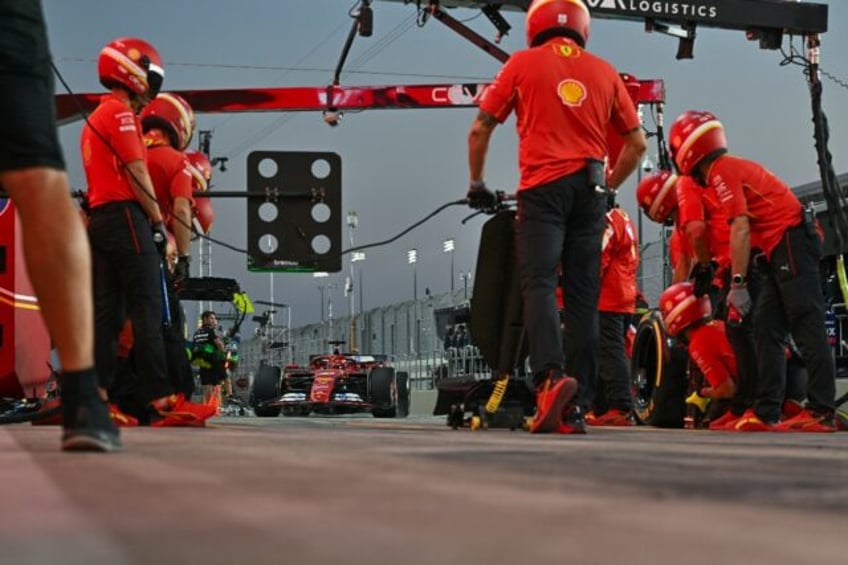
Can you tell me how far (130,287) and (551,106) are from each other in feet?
6.81

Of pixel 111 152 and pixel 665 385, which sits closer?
pixel 111 152

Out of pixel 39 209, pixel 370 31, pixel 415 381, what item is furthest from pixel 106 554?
pixel 415 381

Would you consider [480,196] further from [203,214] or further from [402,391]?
[402,391]

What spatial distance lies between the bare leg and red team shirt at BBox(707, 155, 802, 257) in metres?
4.02

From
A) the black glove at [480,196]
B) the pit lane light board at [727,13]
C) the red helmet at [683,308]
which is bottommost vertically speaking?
the red helmet at [683,308]

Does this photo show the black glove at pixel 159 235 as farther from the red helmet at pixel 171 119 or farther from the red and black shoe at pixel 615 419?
the red and black shoe at pixel 615 419

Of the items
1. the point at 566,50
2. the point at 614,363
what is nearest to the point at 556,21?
the point at 566,50

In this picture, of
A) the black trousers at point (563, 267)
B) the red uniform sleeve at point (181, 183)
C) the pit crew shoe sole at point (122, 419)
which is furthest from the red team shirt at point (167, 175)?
the black trousers at point (563, 267)

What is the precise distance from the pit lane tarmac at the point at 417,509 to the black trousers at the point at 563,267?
240 centimetres

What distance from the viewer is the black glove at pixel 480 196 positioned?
16.9 feet

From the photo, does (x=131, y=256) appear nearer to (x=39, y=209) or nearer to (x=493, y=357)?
(x=493, y=357)

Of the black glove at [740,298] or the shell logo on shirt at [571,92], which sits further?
the black glove at [740,298]

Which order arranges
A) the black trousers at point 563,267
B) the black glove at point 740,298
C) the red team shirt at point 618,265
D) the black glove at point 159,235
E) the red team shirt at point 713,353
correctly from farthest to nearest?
the red team shirt at point 618,265 < the red team shirt at point 713,353 < the black glove at point 740,298 < the black glove at point 159,235 < the black trousers at point 563,267

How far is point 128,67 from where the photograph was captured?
5793 mm
